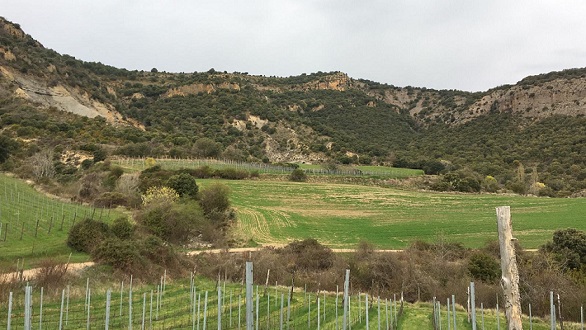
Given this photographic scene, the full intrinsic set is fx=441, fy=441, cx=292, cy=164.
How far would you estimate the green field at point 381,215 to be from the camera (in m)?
35.0

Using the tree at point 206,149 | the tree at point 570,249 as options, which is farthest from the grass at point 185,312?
the tree at point 206,149

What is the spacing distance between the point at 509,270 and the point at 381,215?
38.2 metres

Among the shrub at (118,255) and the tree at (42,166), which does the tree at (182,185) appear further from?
the shrub at (118,255)

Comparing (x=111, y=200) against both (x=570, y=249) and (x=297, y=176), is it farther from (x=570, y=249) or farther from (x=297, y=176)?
(x=570, y=249)

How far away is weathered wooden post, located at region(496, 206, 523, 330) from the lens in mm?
6223

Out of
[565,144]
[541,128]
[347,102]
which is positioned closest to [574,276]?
[565,144]

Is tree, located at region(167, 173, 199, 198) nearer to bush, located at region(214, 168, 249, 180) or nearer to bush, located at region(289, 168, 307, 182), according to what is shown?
bush, located at region(214, 168, 249, 180)

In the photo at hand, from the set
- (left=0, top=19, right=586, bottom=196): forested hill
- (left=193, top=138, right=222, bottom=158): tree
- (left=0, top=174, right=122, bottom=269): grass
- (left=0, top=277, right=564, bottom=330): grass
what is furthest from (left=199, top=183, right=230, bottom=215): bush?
(left=193, top=138, right=222, bottom=158): tree

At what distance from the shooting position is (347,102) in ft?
447

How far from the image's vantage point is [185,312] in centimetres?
1609

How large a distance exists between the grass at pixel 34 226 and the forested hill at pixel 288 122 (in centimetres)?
2422

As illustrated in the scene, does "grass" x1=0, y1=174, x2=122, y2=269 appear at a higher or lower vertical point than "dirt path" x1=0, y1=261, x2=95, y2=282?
higher

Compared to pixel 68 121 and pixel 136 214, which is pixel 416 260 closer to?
pixel 136 214

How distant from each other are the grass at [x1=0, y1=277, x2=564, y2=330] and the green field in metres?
14.0
